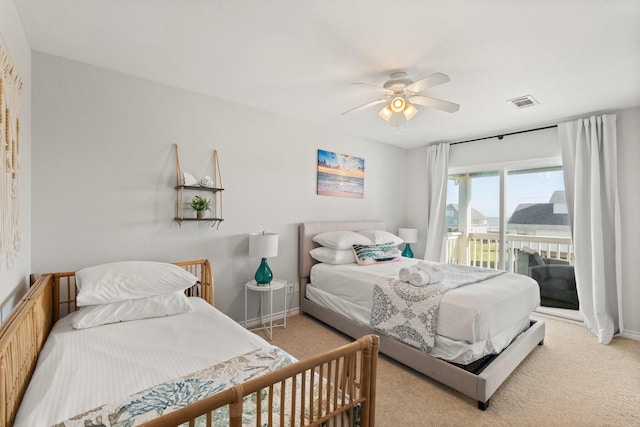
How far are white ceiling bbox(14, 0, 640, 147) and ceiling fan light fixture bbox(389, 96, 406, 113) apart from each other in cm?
21

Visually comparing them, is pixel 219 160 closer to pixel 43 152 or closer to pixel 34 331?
pixel 43 152

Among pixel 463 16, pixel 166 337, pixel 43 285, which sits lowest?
pixel 166 337

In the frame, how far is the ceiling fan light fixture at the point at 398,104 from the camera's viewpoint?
95.2 inches

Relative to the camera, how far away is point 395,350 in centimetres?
246

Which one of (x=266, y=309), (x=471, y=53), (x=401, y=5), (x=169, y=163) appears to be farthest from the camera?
(x=266, y=309)

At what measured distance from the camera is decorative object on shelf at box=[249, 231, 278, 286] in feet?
9.62

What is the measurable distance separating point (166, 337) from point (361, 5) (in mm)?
2208

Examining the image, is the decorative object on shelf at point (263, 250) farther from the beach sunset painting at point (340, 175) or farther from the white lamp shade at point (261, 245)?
the beach sunset painting at point (340, 175)

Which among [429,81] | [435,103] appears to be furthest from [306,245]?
[429,81]

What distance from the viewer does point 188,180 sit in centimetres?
269

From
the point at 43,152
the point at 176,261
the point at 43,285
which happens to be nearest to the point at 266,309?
the point at 176,261

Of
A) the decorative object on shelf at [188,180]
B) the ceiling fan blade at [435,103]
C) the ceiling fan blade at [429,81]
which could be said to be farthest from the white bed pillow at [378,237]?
the decorative object on shelf at [188,180]

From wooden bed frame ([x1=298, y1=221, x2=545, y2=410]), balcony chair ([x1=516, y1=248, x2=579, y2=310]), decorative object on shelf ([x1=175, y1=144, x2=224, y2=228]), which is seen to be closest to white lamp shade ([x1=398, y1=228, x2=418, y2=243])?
balcony chair ([x1=516, y1=248, x2=579, y2=310])

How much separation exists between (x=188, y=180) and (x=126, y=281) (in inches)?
41.2
